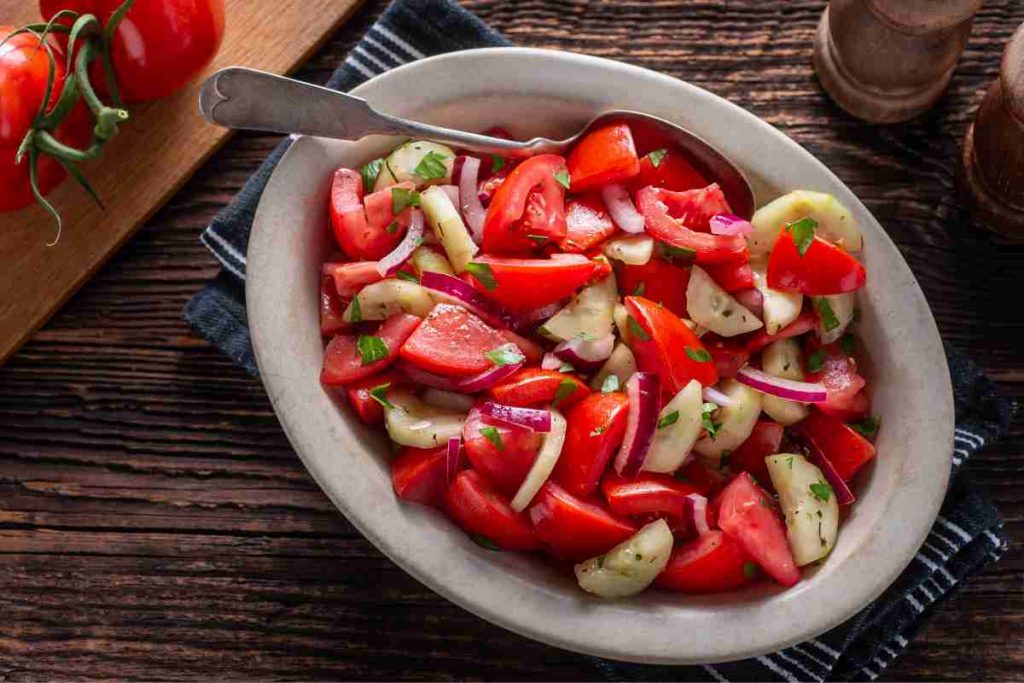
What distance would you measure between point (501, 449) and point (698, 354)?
1.24 feet

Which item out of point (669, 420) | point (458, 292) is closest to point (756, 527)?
point (669, 420)

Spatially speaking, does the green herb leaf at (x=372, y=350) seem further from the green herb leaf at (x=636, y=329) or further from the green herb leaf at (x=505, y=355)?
the green herb leaf at (x=636, y=329)

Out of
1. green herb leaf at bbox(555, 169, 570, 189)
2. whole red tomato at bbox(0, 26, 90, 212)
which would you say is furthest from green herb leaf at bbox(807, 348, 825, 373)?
whole red tomato at bbox(0, 26, 90, 212)

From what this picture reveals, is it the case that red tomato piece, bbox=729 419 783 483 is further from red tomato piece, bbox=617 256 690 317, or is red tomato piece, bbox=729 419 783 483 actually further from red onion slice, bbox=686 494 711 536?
red tomato piece, bbox=617 256 690 317

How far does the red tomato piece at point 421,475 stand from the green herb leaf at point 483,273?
30cm

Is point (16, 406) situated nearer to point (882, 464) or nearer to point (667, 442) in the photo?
point (667, 442)

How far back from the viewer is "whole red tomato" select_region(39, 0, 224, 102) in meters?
2.03

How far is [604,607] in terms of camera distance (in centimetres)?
186

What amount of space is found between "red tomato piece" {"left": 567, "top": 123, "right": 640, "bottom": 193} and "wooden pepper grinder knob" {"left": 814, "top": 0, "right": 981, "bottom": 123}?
551 mm

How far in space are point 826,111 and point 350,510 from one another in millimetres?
1344

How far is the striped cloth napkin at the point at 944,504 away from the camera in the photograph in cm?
214

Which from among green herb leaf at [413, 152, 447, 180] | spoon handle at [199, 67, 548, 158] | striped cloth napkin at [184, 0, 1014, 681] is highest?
spoon handle at [199, 67, 548, 158]

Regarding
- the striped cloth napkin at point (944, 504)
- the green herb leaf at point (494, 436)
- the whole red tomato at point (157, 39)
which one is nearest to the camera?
the green herb leaf at point (494, 436)

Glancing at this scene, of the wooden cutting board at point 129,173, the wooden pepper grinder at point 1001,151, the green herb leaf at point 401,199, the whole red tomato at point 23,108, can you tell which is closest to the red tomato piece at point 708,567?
the green herb leaf at point 401,199
